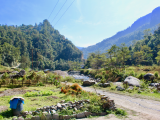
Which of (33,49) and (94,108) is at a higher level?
(33,49)

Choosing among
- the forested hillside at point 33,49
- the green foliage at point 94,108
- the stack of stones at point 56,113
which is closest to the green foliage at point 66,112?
the stack of stones at point 56,113

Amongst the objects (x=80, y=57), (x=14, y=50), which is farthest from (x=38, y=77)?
(x=80, y=57)

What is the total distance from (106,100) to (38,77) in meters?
11.4

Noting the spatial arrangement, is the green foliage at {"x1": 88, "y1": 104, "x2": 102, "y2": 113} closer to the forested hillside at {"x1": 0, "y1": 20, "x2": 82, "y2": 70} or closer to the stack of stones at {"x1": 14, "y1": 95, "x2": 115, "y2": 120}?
the stack of stones at {"x1": 14, "y1": 95, "x2": 115, "y2": 120}

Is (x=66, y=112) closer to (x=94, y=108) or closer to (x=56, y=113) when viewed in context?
(x=56, y=113)

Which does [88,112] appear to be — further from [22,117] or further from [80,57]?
[80,57]

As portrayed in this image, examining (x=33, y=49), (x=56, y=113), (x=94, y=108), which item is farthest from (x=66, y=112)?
(x=33, y=49)

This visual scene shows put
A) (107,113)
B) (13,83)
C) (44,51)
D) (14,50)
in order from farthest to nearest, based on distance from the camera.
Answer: (44,51) < (14,50) < (13,83) < (107,113)

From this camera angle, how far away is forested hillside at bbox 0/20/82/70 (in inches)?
2288

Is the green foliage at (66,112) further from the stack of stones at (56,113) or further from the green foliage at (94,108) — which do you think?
the green foliage at (94,108)

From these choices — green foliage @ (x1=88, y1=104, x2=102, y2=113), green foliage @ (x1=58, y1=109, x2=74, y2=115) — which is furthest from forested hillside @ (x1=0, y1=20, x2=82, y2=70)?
Result: green foliage @ (x1=88, y1=104, x2=102, y2=113)

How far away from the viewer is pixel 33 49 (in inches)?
1702

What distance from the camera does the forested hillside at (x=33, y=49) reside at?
58125 millimetres

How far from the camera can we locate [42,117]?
5.09 m
